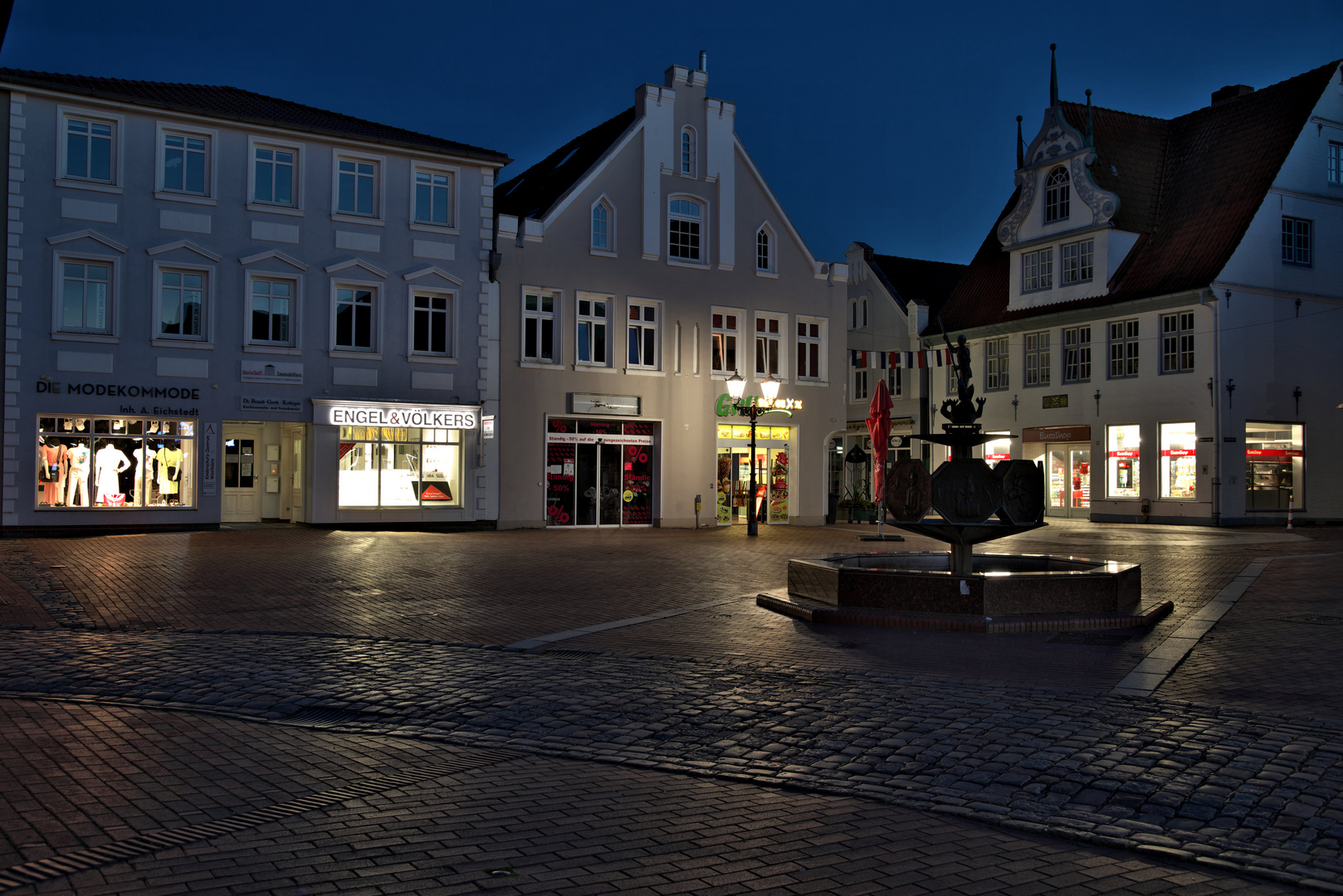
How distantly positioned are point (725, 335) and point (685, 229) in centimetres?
339

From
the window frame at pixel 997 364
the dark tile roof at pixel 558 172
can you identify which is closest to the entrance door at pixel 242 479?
the dark tile roof at pixel 558 172

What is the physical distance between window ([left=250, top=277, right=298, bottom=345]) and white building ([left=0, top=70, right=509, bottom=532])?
0.05 m

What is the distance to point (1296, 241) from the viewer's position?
35.2 meters

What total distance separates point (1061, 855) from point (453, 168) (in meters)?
27.7

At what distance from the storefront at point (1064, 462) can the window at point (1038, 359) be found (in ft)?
5.71

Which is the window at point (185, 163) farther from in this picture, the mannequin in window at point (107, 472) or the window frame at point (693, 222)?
the window frame at point (693, 222)

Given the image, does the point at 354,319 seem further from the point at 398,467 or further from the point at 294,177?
the point at 398,467

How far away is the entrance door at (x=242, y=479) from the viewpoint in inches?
1156

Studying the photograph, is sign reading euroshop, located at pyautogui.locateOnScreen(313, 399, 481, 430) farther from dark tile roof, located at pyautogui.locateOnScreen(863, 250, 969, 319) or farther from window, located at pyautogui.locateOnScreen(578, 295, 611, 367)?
dark tile roof, located at pyautogui.locateOnScreen(863, 250, 969, 319)

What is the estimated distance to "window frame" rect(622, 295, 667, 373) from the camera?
3244 cm

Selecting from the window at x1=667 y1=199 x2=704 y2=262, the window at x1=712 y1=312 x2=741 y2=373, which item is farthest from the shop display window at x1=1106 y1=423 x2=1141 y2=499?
the window at x1=667 y1=199 x2=704 y2=262

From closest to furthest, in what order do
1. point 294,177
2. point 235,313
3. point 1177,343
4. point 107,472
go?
point 107,472
point 235,313
point 294,177
point 1177,343

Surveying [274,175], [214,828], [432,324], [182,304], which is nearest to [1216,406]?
[432,324]

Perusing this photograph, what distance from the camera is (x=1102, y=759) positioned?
20.9 ft
